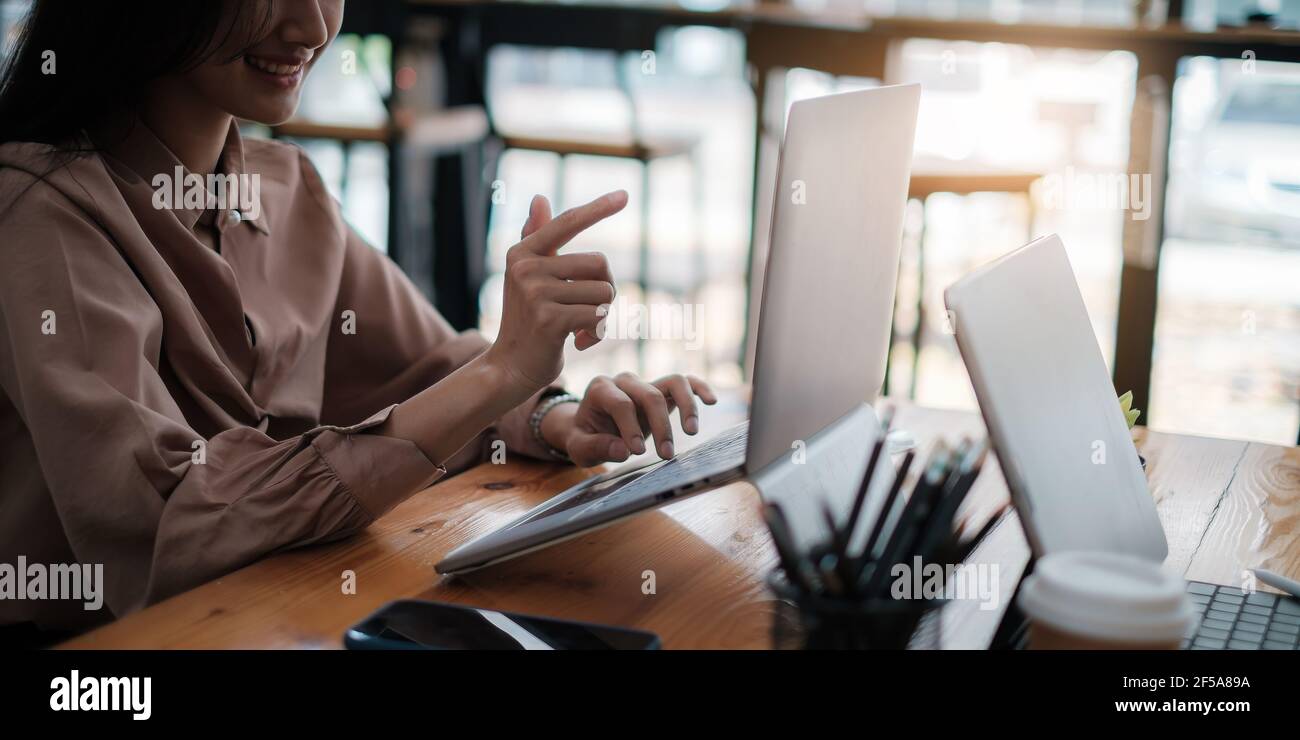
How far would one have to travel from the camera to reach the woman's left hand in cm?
117

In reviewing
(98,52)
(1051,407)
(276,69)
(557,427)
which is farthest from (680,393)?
(98,52)

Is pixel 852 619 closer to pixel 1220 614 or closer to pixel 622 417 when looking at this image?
pixel 1220 614

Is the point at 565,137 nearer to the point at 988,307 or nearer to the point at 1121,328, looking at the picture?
the point at 1121,328

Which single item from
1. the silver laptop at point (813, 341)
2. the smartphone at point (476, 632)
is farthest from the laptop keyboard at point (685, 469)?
the smartphone at point (476, 632)

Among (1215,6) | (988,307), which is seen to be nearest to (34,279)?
(988,307)

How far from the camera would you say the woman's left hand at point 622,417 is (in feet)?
3.83

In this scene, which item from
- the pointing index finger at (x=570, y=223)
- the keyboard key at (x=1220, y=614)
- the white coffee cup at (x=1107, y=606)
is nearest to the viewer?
the white coffee cup at (x=1107, y=606)

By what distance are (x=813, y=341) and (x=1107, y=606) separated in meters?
0.36

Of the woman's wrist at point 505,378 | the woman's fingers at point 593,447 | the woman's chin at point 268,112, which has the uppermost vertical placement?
the woman's chin at point 268,112

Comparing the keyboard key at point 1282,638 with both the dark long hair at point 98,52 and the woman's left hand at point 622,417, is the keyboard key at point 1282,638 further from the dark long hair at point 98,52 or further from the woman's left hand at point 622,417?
the dark long hair at point 98,52

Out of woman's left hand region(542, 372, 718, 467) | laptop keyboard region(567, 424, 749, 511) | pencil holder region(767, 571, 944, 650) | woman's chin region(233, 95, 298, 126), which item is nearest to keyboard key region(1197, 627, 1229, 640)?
pencil holder region(767, 571, 944, 650)

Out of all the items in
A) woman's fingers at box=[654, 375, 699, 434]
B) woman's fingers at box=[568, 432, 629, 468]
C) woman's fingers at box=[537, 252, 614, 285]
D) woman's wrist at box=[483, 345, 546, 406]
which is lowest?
woman's fingers at box=[568, 432, 629, 468]

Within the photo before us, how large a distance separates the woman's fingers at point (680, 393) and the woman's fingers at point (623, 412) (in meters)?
0.05

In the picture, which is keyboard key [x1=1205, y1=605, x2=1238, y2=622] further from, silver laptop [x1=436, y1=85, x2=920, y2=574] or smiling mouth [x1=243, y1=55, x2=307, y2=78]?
smiling mouth [x1=243, y1=55, x2=307, y2=78]
